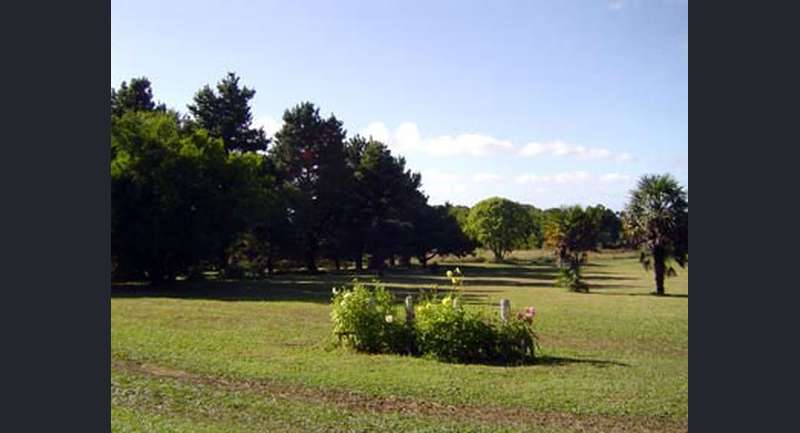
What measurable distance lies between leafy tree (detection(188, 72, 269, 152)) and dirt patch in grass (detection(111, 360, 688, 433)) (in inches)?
1643

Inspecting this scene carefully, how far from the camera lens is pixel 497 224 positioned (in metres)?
87.0

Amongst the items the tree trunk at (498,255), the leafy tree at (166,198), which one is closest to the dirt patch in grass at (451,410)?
the leafy tree at (166,198)

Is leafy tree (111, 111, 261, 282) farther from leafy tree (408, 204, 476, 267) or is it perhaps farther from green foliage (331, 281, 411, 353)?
leafy tree (408, 204, 476, 267)

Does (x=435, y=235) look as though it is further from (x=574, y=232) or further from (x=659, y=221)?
(x=659, y=221)

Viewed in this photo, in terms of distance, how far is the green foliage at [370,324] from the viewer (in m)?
13.8

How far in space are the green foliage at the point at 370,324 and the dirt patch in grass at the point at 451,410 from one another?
379 cm

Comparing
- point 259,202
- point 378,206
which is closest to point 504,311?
point 259,202

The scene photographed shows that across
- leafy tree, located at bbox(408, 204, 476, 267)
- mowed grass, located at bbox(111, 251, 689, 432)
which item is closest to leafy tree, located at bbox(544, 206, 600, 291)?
leafy tree, located at bbox(408, 204, 476, 267)

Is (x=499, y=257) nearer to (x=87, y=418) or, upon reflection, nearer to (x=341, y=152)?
(x=341, y=152)

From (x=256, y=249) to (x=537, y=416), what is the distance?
44459 mm

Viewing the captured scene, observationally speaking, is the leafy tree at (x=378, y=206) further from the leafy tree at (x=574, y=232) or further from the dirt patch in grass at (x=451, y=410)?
the dirt patch in grass at (x=451, y=410)

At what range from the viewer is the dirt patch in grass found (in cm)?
810

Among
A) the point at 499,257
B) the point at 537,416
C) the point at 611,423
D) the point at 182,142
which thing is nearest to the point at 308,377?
the point at 537,416

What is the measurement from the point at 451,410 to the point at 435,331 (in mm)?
4492
